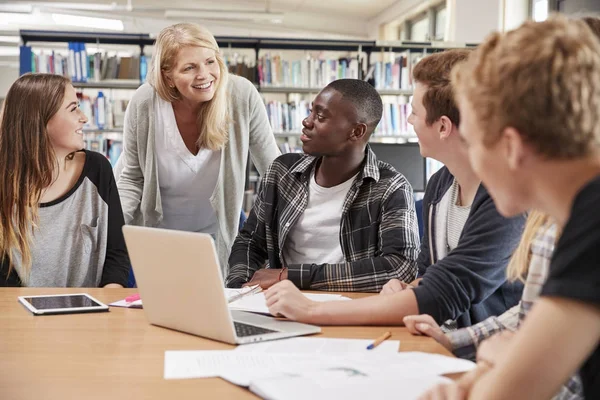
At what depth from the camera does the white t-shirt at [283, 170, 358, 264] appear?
7.11 feet

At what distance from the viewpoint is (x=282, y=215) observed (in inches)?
87.7

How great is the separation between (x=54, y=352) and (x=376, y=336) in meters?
0.59

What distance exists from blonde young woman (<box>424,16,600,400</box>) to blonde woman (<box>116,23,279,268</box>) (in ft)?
6.13

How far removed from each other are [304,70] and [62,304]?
5.74 metres

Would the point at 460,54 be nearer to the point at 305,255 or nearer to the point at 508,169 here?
the point at 305,255

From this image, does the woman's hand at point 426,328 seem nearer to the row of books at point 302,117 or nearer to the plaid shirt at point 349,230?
the plaid shirt at point 349,230

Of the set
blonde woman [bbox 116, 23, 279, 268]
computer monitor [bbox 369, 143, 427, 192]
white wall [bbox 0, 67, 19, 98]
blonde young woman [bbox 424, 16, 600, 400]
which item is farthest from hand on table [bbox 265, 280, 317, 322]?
white wall [bbox 0, 67, 19, 98]

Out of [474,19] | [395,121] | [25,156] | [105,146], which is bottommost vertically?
[105,146]

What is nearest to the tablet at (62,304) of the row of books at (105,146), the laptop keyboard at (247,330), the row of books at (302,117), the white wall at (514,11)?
the laptop keyboard at (247,330)

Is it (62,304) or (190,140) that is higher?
(190,140)

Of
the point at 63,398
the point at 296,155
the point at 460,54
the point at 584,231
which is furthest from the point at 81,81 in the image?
the point at 584,231

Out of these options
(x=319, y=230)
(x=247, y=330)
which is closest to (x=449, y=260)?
(x=247, y=330)

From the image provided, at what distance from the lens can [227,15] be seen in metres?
11.4

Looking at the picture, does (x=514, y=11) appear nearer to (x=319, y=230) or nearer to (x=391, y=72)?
(x=391, y=72)
